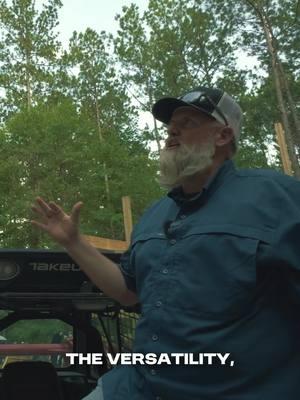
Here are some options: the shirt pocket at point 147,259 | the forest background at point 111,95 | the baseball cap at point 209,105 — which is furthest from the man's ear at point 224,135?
the forest background at point 111,95

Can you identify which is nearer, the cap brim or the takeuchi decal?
the cap brim

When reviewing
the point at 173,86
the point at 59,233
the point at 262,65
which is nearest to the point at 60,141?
the point at 173,86

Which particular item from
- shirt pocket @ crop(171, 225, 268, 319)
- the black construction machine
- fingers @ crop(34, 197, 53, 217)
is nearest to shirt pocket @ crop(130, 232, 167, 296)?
shirt pocket @ crop(171, 225, 268, 319)

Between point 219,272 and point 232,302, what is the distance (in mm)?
100

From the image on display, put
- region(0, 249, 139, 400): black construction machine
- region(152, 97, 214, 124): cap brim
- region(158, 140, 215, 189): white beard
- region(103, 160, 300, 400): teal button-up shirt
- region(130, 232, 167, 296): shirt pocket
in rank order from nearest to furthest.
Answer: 1. region(103, 160, 300, 400): teal button-up shirt
2. region(130, 232, 167, 296): shirt pocket
3. region(158, 140, 215, 189): white beard
4. region(152, 97, 214, 124): cap brim
5. region(0, 249, 139, 400): black construction machine

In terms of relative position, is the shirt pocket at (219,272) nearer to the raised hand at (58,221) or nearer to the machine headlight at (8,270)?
the raised hand at (58,221)

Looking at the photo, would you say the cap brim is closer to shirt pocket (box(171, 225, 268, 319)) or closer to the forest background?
shirt pocket (box(171, 225, 268, 319))

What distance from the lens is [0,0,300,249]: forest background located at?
752 inches

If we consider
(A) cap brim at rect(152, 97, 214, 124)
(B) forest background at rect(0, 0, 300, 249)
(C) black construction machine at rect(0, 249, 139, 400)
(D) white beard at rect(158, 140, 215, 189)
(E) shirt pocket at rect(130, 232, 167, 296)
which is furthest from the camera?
(B) forest background at rect(0, 0, 300, 249)

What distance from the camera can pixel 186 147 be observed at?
2189 millimetres

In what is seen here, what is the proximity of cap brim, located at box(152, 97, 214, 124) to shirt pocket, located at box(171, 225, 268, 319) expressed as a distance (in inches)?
24.1

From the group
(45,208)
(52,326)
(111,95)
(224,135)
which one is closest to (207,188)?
(224,135)

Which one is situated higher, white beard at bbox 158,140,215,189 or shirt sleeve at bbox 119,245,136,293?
white beard at bbox 158,140,215,189

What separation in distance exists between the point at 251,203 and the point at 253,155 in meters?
23.6
